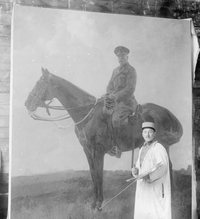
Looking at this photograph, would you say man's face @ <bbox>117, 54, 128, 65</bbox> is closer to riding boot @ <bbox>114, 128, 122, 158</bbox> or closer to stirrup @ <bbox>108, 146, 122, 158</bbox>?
riding boot @ <bbox>114, 128, 122, 158</bbox>

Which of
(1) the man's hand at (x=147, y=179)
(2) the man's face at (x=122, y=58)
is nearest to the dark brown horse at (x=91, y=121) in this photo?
(1) the man's hand at (x=147, y=179)

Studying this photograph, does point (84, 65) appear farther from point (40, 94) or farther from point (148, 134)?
point (148, 134)

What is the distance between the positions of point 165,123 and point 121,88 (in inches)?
26.3

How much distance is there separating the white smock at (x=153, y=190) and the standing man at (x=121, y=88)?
363mm

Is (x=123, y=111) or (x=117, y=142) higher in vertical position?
(x=123, y=111)

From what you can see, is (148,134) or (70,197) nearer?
(70,197)

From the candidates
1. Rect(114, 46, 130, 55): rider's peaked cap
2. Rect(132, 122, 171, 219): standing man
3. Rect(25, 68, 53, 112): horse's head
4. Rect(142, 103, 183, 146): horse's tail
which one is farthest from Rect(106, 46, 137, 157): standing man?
Rect(25, 68, 53, 112): horse's head

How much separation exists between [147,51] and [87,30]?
2.45 ft

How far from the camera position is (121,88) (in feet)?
13.8

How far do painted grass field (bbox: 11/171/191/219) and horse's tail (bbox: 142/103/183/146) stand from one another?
1.43 feet

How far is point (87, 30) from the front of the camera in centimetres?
419

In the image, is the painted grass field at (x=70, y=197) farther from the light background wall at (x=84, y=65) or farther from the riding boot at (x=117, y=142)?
the riding boot at (x=117, y=142)

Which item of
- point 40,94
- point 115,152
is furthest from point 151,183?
point 40,94

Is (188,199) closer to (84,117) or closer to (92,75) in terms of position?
(84,117)
